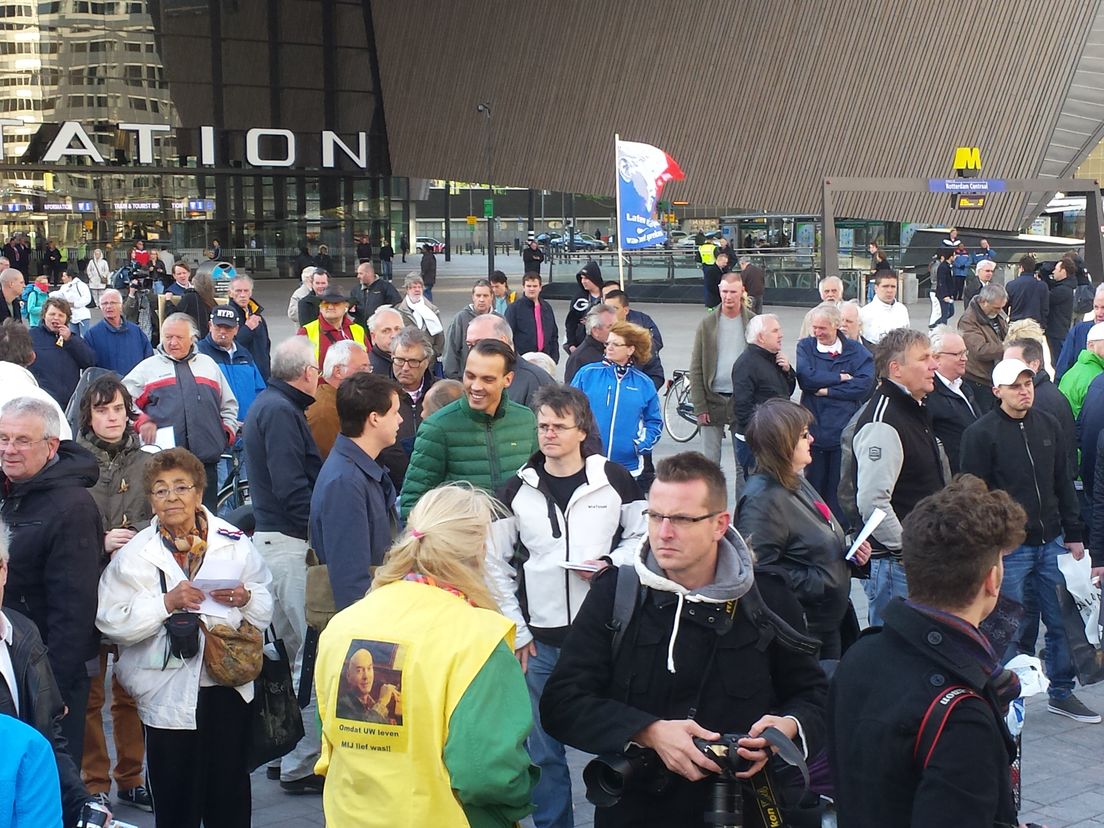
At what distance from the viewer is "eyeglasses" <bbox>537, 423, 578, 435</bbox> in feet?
14.8

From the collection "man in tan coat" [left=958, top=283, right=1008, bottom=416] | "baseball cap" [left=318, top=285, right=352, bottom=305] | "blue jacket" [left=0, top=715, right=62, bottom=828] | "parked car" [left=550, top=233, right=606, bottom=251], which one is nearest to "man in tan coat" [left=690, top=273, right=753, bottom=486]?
"man in tan coat" [left=958, top=283, right=1008, bottom=416]

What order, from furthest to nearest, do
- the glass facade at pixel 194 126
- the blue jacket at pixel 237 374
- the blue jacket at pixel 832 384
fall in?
the glass facade at pixel 194 126 < the blue jacket at pixel 237 374 < the blue jacket at pixel 832 384

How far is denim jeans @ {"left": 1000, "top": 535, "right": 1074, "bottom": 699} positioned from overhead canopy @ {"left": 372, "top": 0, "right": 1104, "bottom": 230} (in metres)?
24.3

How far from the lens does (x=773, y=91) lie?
31.6 meters

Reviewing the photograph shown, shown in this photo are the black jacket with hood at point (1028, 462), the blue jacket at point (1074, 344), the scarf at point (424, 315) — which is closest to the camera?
the black jacket with hood at point (1028, 462)

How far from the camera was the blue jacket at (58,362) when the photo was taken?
9.40m

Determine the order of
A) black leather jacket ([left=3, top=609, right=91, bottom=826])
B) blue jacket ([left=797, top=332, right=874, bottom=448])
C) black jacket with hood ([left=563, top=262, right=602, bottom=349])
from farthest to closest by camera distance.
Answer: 1. black jacket with hood ([left=563, top=262, right=602, bottom=349])
2. blue jacket ([left=797, top=332, right=874, bottom=448])
3. black leather jacket ([left=3, top=609, right=91, bottom=826])

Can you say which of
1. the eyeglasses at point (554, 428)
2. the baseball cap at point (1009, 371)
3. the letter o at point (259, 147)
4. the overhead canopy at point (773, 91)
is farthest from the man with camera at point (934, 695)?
the letter o at point (259, 147)

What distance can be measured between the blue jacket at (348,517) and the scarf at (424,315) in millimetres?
6907

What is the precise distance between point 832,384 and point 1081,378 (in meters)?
1.53

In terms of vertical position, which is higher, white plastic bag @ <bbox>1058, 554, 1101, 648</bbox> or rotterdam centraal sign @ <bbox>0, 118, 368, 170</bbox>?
rotterdam centraal sign @ <bbox>0, 118, 368, 170</bbox>

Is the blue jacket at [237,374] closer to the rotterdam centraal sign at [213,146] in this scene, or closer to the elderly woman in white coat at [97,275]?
the elderly woman in white coat at [97,275]

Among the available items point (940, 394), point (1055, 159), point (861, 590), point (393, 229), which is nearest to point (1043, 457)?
point (940, 394)

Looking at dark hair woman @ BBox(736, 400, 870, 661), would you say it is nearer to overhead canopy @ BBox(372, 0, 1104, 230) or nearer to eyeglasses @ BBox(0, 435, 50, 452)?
eyeglasses @ BBox(0, 435, 50, 452)
